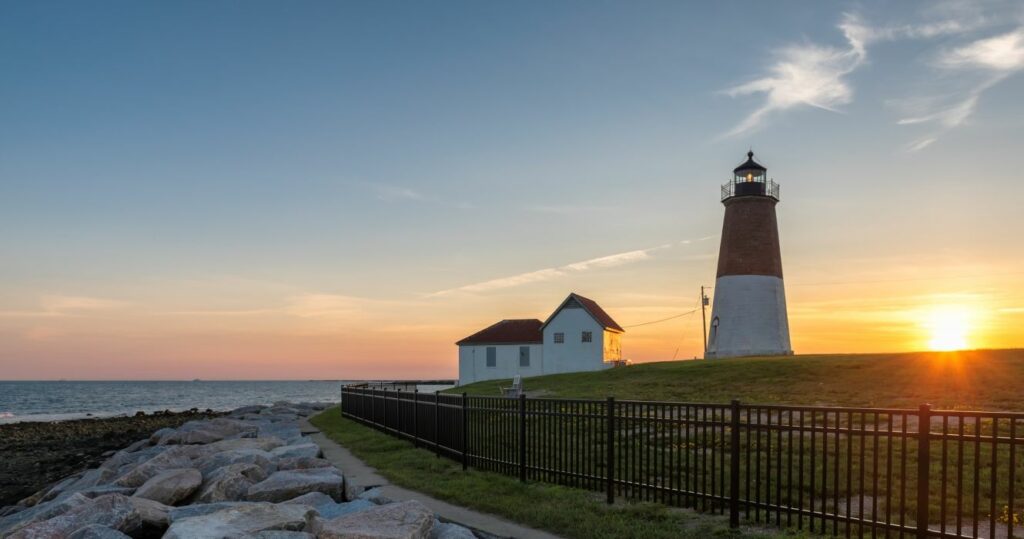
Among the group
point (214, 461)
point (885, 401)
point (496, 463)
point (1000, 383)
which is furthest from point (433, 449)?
point (1000, 383)

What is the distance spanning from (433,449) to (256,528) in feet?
28.6

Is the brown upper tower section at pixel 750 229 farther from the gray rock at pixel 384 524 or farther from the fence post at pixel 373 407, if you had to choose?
the gray rock at pixel 384 524

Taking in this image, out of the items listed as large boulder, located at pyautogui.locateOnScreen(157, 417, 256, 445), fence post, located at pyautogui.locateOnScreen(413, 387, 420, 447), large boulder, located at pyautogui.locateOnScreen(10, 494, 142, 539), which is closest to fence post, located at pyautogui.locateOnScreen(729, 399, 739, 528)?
large boulder, located at pyautogui.locateOnScreen(10, 494, 142, 539)

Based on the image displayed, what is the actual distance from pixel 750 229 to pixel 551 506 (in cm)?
3493

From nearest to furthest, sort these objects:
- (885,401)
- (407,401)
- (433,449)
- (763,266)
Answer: (433,449) < (407,401) < (885,401) < (763,266)

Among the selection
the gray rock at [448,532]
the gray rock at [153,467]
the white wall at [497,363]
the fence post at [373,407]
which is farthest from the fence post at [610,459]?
the white wall at [497,363]

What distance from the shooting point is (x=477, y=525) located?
959cm

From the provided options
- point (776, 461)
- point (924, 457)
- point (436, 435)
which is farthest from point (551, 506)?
point (436, 435)

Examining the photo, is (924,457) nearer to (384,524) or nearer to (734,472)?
(734,472)

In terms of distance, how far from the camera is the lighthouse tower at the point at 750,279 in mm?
41312

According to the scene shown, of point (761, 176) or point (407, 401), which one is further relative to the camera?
point (761, 176)

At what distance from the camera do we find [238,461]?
12.4 metres

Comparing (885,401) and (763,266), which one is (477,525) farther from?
(763,266)

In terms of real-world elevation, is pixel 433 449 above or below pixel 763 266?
below
